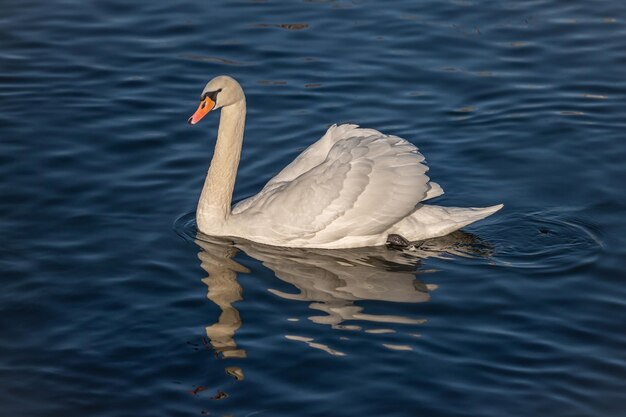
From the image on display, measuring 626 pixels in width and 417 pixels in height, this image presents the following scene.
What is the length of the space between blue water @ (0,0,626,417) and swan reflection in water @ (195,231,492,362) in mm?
29

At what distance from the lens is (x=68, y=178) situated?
14.5m

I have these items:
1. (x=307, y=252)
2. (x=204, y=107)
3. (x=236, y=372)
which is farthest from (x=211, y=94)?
(x=236, y=372)

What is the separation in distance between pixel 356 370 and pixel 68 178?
5390 millimetres

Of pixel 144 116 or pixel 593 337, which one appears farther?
pixel 144 116

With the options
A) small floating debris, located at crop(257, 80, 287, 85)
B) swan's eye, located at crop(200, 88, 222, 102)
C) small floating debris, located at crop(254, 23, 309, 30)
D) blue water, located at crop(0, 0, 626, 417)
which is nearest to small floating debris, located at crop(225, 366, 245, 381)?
blue water, located at crop(0, 0, 626, 417)

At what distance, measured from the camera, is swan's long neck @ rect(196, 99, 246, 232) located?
13203 millimetres

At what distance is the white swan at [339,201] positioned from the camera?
1277cm

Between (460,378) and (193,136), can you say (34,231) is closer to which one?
(193,136)

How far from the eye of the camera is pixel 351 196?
503 inches

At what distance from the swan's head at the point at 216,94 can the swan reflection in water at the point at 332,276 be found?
Result: 4.45 feet

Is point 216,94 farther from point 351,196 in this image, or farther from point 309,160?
point 351,196

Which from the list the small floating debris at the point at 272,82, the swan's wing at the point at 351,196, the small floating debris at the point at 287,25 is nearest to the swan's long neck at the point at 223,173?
the swan's wing at the point at 351,196

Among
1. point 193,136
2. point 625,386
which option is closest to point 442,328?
point 625,386

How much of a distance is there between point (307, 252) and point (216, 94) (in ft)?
6.17
